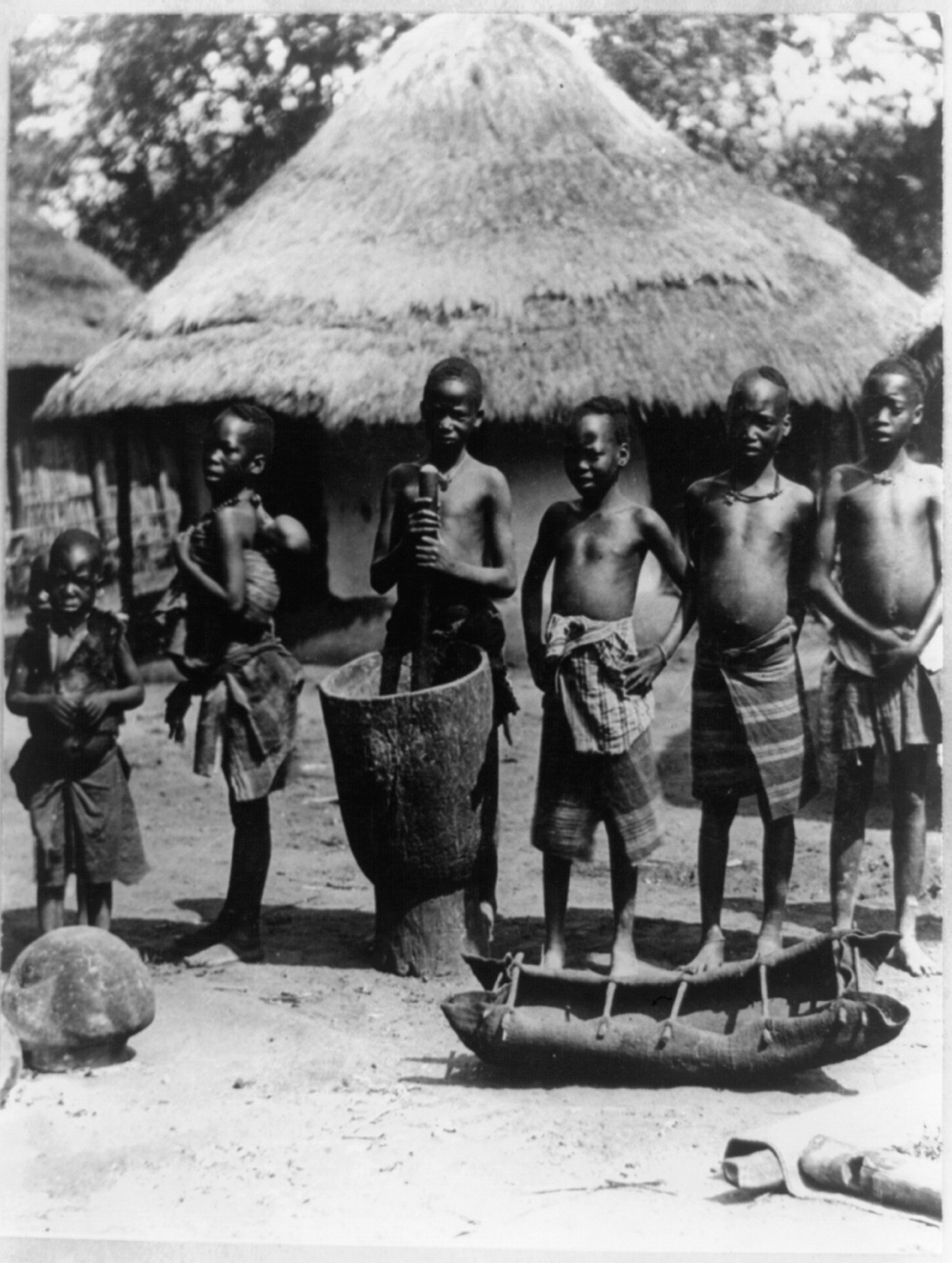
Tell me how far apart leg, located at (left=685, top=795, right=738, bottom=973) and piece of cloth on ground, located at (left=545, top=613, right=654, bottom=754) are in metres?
0.35

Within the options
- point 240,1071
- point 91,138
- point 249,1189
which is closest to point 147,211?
point 91,138

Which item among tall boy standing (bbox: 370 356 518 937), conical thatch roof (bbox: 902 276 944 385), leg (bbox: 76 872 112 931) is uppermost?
conical thatch roof (bbox: 902 276 944 385)

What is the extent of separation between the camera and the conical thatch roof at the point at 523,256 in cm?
662

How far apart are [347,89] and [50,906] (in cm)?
317

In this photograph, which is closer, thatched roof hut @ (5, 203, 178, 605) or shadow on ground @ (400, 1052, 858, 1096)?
shadow on ground @ (400, 1052, 858, 1096)

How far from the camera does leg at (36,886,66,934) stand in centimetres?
468

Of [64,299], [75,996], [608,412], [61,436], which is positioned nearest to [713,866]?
[608,412]

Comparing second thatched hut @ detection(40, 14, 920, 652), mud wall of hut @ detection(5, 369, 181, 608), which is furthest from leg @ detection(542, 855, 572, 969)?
mud wall of hut @ detection(5, 369, 181, 608)

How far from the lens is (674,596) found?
25.6 feet

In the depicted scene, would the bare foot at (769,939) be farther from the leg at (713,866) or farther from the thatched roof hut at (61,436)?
the thatched roof hut at (61,436)

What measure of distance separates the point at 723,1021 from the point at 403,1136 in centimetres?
95

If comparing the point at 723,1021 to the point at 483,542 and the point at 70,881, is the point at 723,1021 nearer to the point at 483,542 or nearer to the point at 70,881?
the point at 483,542

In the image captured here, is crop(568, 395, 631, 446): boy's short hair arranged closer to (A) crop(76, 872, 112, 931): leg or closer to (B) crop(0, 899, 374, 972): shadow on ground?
(B) crop(0, 899, 374, 972): shadow on ground

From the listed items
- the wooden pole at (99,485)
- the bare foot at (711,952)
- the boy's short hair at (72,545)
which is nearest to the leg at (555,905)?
the bare foot at (711,952)
